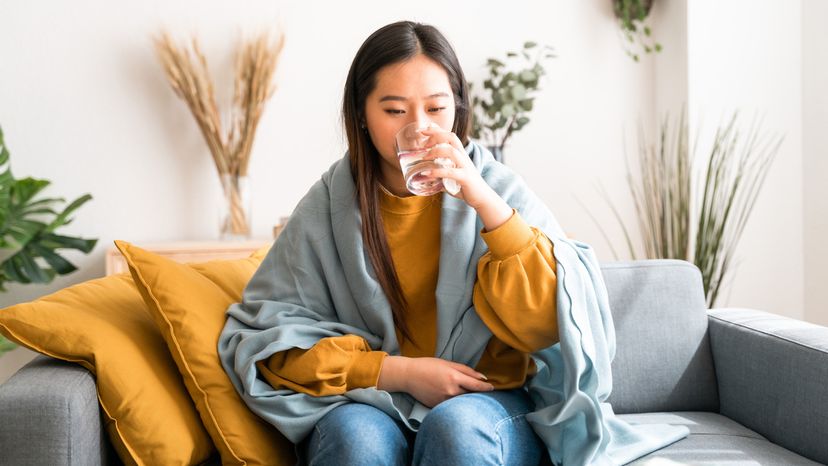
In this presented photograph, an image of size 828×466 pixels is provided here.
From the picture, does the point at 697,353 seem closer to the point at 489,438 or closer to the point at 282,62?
the point at 489,438

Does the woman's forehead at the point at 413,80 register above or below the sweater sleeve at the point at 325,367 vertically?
above

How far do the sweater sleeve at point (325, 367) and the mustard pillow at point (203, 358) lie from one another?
8cm

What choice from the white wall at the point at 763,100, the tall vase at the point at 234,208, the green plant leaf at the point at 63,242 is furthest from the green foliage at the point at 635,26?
the green plant leaf at the point at 63,242

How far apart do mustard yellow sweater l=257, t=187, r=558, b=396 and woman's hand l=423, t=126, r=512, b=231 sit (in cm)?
2

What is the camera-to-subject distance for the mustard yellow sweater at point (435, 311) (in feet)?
5.00

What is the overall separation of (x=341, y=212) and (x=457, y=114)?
304 millimetres

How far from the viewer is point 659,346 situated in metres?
1.95

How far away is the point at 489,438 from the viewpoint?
1.41 meters

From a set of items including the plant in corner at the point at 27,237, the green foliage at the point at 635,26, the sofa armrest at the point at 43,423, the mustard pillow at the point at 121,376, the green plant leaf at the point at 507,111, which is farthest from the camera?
the green foliage at the point at 635,26

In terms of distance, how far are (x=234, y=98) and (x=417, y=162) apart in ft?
7.09

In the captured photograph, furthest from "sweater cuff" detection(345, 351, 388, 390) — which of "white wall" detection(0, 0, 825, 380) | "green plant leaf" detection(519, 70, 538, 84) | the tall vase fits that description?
"green plant leaf" detection(519, 70, 538, 84)

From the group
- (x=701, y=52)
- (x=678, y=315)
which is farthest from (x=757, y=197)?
(x=678, y=315)

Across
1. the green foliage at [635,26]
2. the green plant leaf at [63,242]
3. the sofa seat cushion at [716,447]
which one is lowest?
the sofa seat cushion at [716,447]

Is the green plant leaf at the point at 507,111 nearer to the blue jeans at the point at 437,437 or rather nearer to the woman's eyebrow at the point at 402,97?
the woman's eyebrow at the point at 402,97
